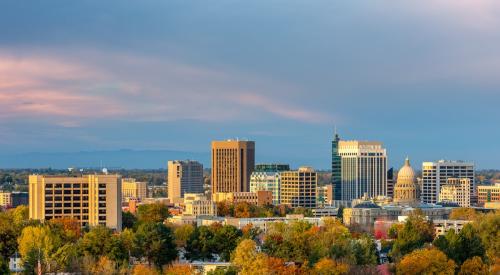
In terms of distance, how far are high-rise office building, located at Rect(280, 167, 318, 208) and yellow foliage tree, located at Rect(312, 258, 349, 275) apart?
112 meters

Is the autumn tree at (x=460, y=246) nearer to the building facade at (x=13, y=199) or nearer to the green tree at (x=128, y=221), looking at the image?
the green tree at (x=128, y=221)

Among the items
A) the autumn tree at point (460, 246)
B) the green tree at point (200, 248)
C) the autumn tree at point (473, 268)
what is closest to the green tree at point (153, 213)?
the green tree at point (200, 248)

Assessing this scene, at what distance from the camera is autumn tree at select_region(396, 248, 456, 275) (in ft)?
262

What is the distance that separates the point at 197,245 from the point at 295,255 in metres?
11.2

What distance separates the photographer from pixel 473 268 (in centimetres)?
8169

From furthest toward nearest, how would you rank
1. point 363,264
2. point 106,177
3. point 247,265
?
point 106,177
point 363,264
point 247,265

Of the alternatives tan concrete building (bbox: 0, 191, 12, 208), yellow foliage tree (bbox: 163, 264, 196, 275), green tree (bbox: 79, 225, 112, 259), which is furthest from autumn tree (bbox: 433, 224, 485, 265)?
tan concrete building (bbox: 0, 191, 12, 208)

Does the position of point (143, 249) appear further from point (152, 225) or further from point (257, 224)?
point (257, 224)

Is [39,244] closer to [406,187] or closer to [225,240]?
[225,240]

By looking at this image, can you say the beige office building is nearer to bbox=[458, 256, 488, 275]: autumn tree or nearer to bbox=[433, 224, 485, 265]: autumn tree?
bbox=[433, 224, 485, 265]: autumn tree

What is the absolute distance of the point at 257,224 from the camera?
136m

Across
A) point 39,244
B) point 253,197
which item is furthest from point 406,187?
point 39,244

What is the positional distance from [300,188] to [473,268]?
11262 centimetres

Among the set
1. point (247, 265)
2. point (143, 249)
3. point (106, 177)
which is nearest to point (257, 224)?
point (106, 177)
